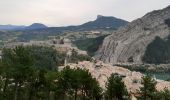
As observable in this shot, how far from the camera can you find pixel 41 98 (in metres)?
108

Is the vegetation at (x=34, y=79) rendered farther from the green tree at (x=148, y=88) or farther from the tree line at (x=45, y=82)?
the green tree at (x=148, y=88)

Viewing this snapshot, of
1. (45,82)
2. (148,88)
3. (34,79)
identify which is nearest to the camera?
(148,88)

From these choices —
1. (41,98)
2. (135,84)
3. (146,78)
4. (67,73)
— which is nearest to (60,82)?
(67,73)

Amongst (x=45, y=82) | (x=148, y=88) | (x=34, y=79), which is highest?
(x=148, y=88)

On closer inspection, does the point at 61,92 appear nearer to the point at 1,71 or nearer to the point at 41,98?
the point at 41,98

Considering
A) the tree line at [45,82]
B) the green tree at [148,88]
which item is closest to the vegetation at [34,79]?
the tree line at [45,82]

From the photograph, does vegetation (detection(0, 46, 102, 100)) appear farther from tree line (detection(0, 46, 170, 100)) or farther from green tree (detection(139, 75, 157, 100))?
green tree (detection(139, 75, 157, 100))

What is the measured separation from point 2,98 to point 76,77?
18.5 meters

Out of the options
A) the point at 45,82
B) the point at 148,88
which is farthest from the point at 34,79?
the point at 148,88

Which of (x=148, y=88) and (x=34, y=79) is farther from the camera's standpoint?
(x=34, y=79)

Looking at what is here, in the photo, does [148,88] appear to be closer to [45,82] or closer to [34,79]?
[45,82]

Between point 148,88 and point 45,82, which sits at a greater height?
point 148,88

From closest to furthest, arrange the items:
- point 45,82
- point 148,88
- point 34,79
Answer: point 148,88 → point 34,79 → point 45,82

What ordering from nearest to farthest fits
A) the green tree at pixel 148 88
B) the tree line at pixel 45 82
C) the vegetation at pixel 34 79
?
the vegetation at pixel 34 79 → the tree line at pixel 45 82 → the green tree at pixel 148 88
